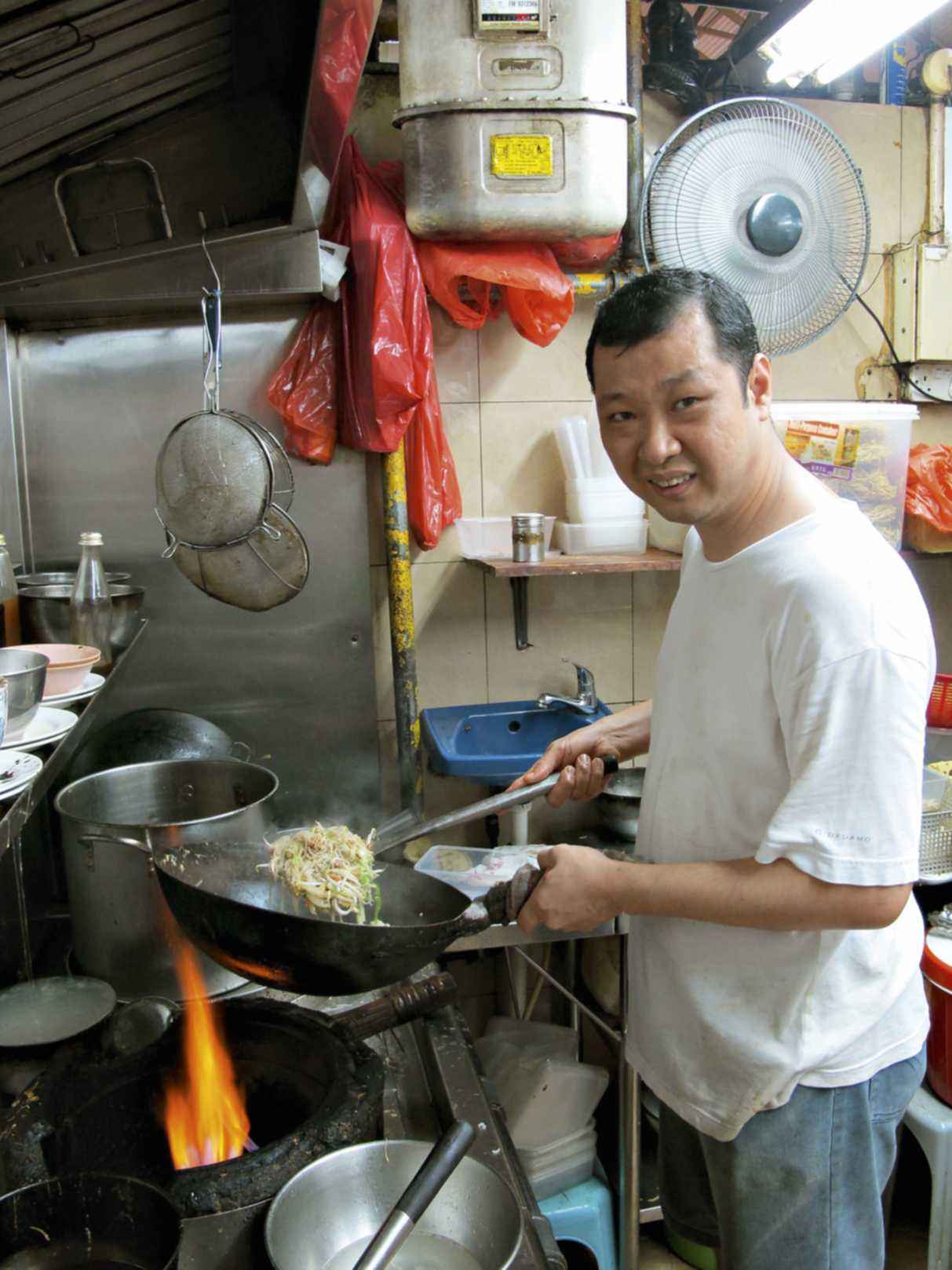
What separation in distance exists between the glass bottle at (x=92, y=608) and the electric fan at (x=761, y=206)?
6.17 ft

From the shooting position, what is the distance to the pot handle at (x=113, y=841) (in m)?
1.67

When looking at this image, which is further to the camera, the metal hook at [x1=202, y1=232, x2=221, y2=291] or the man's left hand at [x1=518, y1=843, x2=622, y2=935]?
the metal hook at [x1=202, y1=232, x2=221, y2=291]

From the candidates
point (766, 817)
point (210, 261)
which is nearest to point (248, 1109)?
point (766, 817)

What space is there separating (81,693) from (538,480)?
2016 millimetres

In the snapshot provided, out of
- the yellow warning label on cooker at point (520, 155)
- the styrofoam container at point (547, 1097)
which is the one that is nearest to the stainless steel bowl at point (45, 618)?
the yellow warning label on cooker at point (520, 155)

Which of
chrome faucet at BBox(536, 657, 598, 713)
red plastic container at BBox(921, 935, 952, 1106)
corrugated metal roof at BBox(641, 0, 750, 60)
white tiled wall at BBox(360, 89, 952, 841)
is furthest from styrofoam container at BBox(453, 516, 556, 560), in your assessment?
corrugated metal roof at BBox(641, 0, 750, 60)

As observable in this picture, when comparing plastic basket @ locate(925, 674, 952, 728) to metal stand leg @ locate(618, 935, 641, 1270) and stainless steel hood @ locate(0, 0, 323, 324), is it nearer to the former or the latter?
metal stand leg @ locate(618, 935, 641, 1270)

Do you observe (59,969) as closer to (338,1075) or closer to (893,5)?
(338,1075)

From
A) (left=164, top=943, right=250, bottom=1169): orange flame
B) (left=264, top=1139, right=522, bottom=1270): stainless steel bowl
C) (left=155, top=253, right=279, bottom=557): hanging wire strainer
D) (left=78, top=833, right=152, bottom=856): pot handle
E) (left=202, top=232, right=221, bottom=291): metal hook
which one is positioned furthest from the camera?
(left=155, top=253, right=279, bottom=557): hanging wire strainer

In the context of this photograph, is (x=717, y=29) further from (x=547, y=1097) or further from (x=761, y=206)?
(x=547, y=1097)

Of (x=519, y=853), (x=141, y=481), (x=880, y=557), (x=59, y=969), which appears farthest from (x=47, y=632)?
(x=880, y=557)

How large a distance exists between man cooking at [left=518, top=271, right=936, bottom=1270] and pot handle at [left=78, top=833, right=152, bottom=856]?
693 mm

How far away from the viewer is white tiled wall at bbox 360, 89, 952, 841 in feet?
10.5

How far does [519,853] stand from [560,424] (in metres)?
1.39
